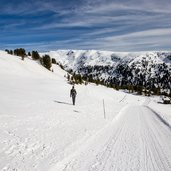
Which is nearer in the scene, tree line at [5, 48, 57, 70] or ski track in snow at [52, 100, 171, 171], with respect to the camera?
ski track in snow at [52, 100, 171, 171]

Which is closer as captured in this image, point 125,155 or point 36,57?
point 125,155

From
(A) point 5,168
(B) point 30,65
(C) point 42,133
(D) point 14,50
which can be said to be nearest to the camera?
(A) point 5,168

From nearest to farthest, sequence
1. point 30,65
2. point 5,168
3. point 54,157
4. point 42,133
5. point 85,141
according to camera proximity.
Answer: point 5,168 → point 54,157 → point 85,141 → point 42,133 → point 30,65

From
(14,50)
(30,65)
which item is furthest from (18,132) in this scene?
(14,50)

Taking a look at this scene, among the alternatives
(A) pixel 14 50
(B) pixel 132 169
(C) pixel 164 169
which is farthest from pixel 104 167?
(A) pixel 14 50

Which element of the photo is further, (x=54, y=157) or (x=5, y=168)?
(x=54, y=157)

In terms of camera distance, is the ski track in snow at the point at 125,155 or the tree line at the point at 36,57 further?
the tree line at the point at 36,57

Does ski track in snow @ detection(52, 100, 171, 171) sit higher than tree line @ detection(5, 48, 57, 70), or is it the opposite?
tree line @ detection(5, 48, 57, 70)

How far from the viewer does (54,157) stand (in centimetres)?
1086

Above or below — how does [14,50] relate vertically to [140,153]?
above

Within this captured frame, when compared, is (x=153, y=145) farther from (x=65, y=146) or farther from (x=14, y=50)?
(x=14, y=50)

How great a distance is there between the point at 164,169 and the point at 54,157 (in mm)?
4228

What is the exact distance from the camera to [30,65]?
78312 millimetres

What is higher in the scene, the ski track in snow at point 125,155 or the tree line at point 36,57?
the tree line at point 36,57
